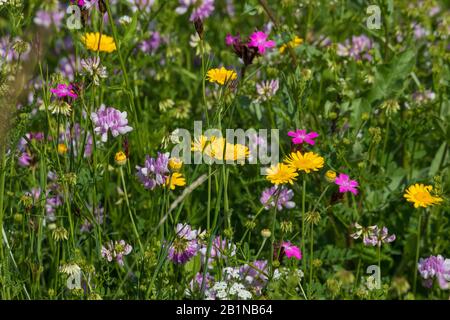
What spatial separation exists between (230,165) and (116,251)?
1.50 feet

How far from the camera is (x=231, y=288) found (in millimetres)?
1594

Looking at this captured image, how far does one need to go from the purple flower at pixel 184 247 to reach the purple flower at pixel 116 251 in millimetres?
95

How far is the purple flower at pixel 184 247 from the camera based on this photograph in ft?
5.59

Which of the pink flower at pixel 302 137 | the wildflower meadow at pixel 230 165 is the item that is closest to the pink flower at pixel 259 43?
the wildflower meadow at pixel 230 165

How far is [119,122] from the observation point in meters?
1.82

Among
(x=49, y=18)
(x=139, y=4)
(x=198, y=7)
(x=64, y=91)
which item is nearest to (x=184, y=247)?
(x=64, y=91)

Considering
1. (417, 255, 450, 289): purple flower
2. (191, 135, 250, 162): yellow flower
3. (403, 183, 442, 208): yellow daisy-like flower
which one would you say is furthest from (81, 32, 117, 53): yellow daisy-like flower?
(417, 255, 450, 289): purple flower

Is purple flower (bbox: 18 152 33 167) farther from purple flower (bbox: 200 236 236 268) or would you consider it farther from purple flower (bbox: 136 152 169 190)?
purple flower (bbox: 200 236 236 268)

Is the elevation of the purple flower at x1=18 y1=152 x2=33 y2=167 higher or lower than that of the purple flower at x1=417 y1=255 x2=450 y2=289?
higher

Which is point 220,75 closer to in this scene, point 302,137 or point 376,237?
point 302,137

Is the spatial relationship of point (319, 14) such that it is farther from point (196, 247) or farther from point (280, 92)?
point (196, 247)

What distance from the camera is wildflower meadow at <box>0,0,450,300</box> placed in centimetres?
170

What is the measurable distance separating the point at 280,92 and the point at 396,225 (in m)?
0.47
